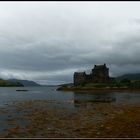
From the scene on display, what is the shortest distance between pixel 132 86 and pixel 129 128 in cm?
16743

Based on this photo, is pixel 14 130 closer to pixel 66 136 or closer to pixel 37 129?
pixel 37 129

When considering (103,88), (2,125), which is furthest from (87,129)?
(103,88)

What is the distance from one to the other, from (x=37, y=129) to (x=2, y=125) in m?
5.62

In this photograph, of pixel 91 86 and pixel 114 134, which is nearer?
pixel 114 134

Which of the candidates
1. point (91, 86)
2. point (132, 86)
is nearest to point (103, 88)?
point (91, 86)

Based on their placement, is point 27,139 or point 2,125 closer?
point 27,139

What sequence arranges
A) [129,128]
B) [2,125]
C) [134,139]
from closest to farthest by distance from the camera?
1. [134,139]
2. [129,128]
3. [2,125]

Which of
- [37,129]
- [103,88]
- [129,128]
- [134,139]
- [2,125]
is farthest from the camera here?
[103,88]

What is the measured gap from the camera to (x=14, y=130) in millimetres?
25766

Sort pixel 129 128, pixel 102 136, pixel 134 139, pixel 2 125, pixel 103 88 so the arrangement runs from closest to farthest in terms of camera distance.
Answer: pixel 134 139 < pixel 102 136 < pixel 129 128 < pixel 2 125 < pixel 103 88

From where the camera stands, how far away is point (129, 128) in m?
24.4

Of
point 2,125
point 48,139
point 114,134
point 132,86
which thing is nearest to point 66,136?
point 48,139

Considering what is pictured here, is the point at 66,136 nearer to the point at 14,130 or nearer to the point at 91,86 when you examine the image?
the point at 14,130

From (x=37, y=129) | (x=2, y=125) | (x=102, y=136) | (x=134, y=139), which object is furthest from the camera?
(x=2, y=125)
